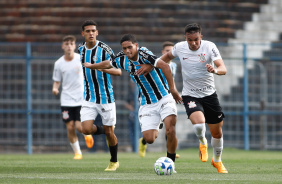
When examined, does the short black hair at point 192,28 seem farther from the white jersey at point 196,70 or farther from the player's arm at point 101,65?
the player's arm at point 101,65

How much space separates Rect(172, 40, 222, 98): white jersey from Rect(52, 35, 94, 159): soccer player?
4.39 meters

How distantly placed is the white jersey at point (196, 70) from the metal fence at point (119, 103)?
6.84m

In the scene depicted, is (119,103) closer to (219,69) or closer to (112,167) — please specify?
(112,167)

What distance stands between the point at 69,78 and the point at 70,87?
0.18 m

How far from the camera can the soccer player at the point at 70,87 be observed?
13.1 m

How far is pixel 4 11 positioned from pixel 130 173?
38.5 ft

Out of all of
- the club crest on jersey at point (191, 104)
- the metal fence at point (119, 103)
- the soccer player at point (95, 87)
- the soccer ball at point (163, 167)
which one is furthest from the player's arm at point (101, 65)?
the metal fence at point (119, 103)

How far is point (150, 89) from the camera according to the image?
9281 mm

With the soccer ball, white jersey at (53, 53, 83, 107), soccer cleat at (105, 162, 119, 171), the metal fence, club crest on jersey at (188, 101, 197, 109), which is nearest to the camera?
the soccer ball

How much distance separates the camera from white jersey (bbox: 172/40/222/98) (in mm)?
8922

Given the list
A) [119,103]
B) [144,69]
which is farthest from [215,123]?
[119,103]

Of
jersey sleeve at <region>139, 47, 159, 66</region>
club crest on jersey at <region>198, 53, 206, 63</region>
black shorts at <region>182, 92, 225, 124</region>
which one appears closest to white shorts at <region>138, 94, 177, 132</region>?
black shorts at <region>182, 92, 225, 124</region>

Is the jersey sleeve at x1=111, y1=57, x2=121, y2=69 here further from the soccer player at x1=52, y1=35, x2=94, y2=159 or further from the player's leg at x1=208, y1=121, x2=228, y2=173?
the soccer player at x1=52, y1=35, x2=94, y2=159

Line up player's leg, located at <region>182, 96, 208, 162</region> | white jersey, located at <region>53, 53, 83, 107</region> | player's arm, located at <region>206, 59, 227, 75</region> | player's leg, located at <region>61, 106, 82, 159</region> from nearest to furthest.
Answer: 1. player's arm, located at <region>206, 59, 227, 75</region>
2. player's leg, located at <region>182, 96, 208, 162</region>
3. player's leg, located at <region>61, 106, 82, 159</region>
4. white jersey, located at <region>53, 53, 83, 107</region>
